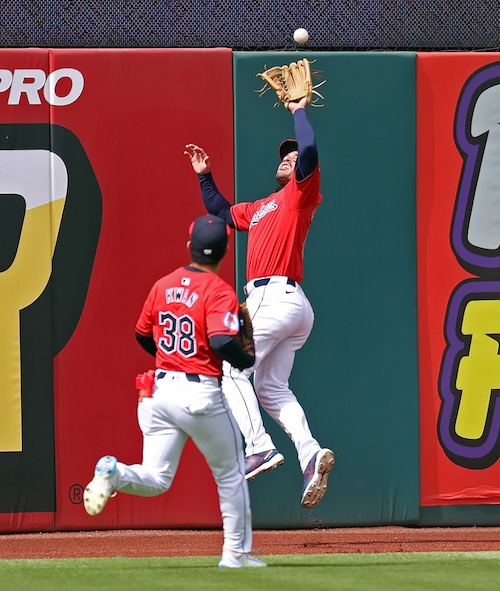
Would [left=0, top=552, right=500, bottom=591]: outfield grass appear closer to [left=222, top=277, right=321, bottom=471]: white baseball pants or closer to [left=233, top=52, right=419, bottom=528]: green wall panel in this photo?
[left=222, top=277, right=321, bottom=471]: white baseball pants

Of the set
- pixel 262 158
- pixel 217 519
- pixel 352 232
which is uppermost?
pixel 262 158

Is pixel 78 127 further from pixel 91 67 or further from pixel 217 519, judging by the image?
pixel 217 519

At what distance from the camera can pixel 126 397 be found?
7.26 meters

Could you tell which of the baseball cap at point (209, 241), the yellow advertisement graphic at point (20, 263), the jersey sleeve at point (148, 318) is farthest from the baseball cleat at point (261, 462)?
the yellow advertisement graphic at point (20, 263)

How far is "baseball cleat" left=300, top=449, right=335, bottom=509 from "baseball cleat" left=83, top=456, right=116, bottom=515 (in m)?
1.25

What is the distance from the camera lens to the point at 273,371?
6.06 meters

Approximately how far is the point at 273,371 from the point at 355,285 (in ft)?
4.86

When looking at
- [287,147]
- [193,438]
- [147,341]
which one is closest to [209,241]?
[147,341]

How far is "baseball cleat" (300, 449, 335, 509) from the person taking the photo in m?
5.70

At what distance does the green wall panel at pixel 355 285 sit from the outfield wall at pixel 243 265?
1cm

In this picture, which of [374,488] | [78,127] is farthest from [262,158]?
[374,488]

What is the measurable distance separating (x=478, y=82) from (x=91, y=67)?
2539 mm

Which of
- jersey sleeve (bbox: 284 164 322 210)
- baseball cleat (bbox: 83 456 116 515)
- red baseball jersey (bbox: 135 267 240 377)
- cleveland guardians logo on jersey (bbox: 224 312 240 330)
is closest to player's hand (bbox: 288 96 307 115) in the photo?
jersey sleeve (bbox: 284 164 322 210)

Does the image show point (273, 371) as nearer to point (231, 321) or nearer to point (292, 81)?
point (231, 321)
